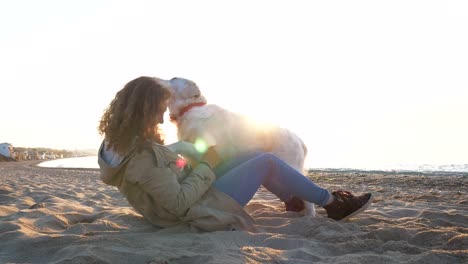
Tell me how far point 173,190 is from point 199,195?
226 mm

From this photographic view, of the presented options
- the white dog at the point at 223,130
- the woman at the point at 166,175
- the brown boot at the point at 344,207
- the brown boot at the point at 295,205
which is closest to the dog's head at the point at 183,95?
the white dog at the point at 223,130

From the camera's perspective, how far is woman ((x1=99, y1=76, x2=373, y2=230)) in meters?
2.96

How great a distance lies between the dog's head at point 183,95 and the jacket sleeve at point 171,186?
3.09ft

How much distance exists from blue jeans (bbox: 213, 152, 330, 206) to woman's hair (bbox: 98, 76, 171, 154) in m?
0.66

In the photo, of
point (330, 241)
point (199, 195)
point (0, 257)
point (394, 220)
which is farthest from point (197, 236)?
point (394, 220)

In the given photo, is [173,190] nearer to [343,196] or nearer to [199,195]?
[199,195]

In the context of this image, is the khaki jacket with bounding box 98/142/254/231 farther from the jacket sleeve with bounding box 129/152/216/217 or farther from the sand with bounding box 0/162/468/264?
the sand with bounding box 0/162/468/264

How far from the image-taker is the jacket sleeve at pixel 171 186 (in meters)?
2.94

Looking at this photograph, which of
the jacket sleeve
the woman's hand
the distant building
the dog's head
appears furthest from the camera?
the distant building

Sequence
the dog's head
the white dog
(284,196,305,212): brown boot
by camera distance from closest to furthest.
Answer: the white dog
the dog's head
(284,196,305,212): brown boot

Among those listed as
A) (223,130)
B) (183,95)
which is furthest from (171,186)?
(183,95)

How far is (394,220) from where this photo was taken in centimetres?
377

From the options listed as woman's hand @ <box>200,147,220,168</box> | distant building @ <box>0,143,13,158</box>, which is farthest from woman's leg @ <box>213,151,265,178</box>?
distant building @ <box>0,143,13,158</box>

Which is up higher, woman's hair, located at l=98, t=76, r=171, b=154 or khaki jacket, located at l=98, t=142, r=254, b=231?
woman's hair, located at l=98, t=76, r=171, b=154
